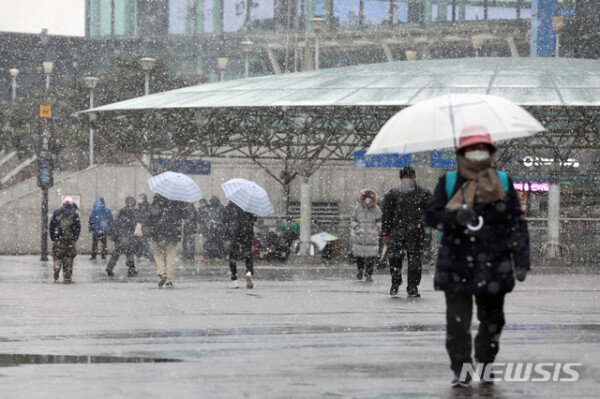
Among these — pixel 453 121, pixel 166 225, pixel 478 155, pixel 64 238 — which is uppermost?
pixel 453 121

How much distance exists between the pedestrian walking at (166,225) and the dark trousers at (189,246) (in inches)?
484

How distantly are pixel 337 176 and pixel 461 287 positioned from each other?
3413 centimetres

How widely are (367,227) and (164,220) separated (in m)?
4.18

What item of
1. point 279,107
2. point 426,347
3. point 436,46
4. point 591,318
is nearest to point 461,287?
point 426,347

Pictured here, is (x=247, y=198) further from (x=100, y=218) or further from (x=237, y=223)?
(x=100, y=218)

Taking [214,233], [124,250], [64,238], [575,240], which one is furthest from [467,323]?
[575,240]

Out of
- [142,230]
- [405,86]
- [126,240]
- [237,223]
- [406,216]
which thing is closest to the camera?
[406,216]

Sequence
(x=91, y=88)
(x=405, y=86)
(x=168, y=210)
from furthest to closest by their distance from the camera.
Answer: (x=91, y=88)
(x=405, y=86)
(x=168, y=210)

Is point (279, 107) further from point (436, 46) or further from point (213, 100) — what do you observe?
point (436, 46)

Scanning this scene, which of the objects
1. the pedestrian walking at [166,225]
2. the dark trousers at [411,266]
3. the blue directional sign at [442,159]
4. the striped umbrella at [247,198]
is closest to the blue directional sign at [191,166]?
the blue directional sign at [442,159]

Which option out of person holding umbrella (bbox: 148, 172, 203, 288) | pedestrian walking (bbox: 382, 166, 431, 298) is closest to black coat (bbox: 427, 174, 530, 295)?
pedestrian walking (bbox: 382, 166, 431, 298)

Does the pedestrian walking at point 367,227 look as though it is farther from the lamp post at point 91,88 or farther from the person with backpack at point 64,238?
the lamp post at point 91,88

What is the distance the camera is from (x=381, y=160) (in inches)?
1347

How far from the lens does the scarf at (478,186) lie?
7340mm
